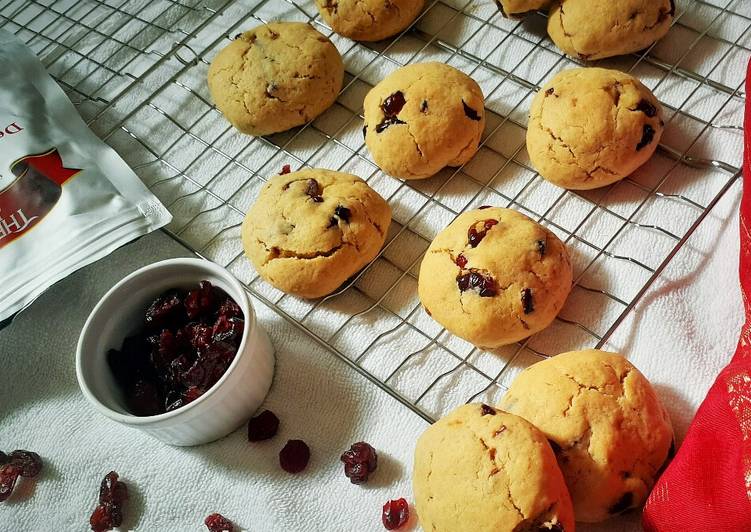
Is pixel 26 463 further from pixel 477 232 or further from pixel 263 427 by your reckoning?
pixel 477 232

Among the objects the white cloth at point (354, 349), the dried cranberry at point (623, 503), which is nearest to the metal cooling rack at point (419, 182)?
the white cloth at point (354, 349)

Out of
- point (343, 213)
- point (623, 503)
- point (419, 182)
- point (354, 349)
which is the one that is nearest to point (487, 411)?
point (623, 503)

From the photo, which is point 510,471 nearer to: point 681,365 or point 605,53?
point 681,365

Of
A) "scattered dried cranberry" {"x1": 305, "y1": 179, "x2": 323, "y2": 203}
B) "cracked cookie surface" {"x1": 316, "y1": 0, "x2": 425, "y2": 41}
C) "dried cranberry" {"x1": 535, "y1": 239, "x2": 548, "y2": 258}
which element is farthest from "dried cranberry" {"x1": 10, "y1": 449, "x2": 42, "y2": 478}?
"cracked cookie surface" {"x1": 316, "y1": 0, "x2": 425, "y2": 41}

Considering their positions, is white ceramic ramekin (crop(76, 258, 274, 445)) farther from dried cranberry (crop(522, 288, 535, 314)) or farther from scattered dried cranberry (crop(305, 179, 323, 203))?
dried cranberry (crop(522, 288, 535, 314))

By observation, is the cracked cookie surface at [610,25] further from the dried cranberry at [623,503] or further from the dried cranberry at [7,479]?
the dried cranberry at [7,479]

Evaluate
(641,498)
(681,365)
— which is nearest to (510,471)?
(641,498)
